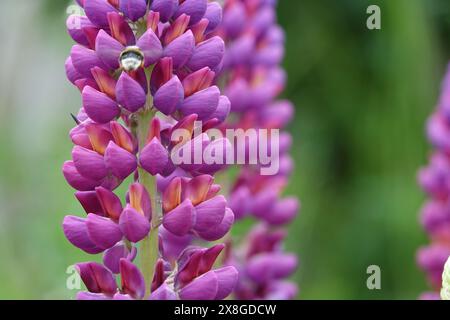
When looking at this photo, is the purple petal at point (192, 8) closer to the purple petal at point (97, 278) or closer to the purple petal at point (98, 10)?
the purple petal at point (98, 10)

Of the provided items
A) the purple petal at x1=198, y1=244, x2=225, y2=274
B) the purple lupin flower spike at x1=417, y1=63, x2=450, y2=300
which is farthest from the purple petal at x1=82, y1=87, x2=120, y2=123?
the purple lupin flower spike at x1=417, y1=63, x2=450, y2=300

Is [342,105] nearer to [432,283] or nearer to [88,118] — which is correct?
[432,283]

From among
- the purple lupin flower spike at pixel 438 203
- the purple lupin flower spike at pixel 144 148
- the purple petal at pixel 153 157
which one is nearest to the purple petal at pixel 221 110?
the purple lupin flower spike at pixel 144 148

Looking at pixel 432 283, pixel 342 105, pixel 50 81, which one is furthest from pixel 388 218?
pixel 50 81

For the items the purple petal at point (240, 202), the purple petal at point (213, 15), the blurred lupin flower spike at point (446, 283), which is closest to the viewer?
the blurred lupin flower spike at point (446, 283)

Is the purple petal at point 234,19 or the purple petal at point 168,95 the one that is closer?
the purple petal at point 168,95

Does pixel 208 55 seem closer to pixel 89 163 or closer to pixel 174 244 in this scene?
pixel 89 163

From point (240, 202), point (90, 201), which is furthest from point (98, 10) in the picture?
point (240, 202)
